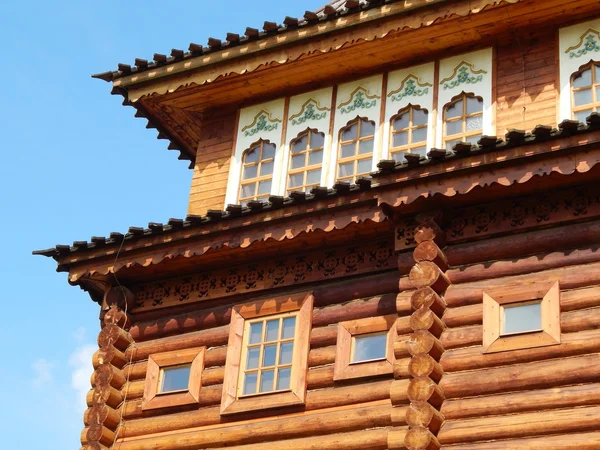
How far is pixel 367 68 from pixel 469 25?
1908 millimetres

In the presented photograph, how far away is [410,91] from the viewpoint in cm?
1819

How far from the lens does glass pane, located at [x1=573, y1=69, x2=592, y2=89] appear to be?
55.3 ft

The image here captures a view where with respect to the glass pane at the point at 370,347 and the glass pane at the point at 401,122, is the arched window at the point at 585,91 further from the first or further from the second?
the glass pane at the point at 370,347

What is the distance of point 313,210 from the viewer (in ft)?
53.6

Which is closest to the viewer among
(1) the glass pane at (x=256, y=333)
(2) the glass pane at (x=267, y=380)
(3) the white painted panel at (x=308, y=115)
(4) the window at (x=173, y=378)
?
(2) the glass pane at (x=267, y=380)

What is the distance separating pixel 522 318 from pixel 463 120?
4005 mm

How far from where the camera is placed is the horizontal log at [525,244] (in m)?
14.7

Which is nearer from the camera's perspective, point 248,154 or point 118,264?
point 118,264

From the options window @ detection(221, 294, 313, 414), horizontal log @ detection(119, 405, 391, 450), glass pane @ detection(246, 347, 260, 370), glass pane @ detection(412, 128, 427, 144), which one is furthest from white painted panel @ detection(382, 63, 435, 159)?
horizontal log @ detection(119, 405, 391, 450)

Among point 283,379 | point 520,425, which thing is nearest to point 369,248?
point 283,379

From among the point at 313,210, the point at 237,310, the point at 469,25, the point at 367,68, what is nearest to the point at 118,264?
the point at 237,310

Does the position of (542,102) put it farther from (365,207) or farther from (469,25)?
(365,207)

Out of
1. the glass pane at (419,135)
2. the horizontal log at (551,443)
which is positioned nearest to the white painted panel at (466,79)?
the glass pane at (419,135)

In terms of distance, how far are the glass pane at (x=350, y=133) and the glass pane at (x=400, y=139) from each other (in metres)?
0.76
